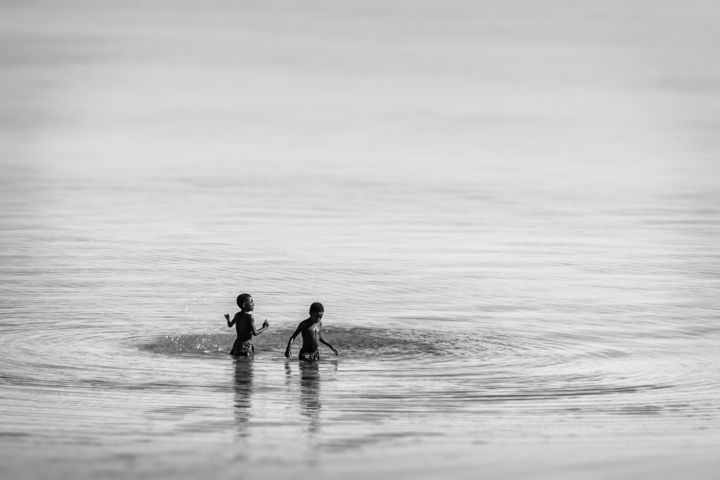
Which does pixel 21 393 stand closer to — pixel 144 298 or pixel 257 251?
pixel 144 298

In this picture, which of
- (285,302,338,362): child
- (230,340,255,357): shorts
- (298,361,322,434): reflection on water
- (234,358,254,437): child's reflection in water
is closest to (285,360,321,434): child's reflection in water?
(298,361,322,434): reflection on water

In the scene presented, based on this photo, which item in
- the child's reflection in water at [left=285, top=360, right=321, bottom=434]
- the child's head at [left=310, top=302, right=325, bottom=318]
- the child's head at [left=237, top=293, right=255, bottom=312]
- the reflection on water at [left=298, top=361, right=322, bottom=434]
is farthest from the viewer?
the child's head at [left=237, top=293, right=255, bottom=312]

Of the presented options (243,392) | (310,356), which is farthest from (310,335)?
(243,392)

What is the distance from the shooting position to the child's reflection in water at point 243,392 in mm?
13328

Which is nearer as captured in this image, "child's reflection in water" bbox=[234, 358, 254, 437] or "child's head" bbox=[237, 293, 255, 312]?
"child's reflection in water" bbox=[234, 358, 254, 437]

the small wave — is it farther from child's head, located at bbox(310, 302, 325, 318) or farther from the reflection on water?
the reflection on water

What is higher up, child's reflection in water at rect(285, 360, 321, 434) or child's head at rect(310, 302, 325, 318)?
child's head at rect(310, 302, 325, 318)

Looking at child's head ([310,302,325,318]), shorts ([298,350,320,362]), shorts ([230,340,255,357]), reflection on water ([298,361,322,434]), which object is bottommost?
reflection on water ([298,361,322,434])

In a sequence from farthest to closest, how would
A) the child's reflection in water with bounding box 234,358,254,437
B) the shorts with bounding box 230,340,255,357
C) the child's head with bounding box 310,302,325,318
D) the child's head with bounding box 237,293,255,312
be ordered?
the child's head with bounding box 237,293,255,312
the shorts with bounding box 230,340,255,357
the child's head with bounding box 310,302,325,318
the child's reflection in water with bounding box 234,358,254,437

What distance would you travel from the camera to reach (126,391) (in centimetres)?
1542

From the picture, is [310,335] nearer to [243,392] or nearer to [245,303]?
[245,303]

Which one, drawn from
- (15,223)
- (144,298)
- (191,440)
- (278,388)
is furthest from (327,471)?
(15,223)

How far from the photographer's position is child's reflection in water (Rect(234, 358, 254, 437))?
13.3 metres

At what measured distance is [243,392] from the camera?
1559 cm
